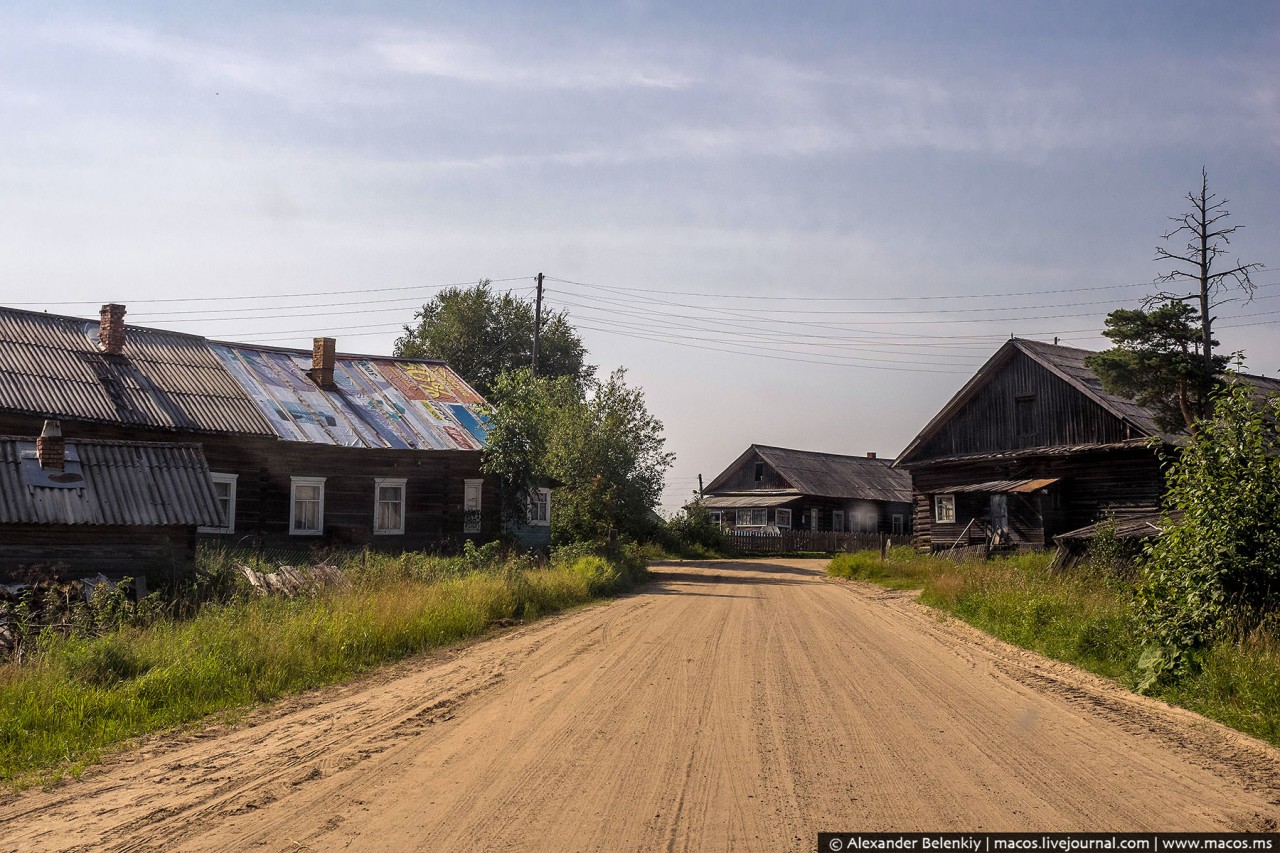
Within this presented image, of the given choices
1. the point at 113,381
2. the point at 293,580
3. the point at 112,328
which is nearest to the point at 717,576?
the point at 293,580

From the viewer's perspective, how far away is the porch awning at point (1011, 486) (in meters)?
31.4

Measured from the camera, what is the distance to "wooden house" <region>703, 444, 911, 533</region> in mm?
56344

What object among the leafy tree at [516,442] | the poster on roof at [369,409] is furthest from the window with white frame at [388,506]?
the leafy tree at [516,442]

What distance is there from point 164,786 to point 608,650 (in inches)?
269

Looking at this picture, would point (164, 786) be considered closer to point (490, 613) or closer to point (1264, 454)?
point (490, 613)

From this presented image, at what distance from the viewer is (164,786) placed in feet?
22.1

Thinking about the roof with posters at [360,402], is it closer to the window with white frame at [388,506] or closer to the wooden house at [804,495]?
the window with white frame at [388,506]

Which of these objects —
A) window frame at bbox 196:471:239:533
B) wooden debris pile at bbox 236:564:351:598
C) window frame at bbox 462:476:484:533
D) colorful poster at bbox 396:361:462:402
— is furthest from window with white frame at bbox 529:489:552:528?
wooden debris pile at bbox 236:564:351:598

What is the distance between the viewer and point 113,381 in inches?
989

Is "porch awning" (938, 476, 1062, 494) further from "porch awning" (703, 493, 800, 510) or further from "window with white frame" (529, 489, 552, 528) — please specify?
"porch awning" (703, 493, 800, 510)

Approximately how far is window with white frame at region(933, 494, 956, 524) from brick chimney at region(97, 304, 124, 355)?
89.4 feet

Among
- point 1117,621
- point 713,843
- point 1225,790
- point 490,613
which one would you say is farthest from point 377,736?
point 1117,621

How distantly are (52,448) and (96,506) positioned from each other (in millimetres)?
1262

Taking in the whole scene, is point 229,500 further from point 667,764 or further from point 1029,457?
point 1029,457
